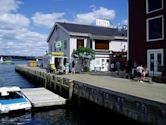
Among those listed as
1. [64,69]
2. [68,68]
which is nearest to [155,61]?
[64,69]

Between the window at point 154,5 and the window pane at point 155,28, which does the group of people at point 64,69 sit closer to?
the window pane at point 155,28

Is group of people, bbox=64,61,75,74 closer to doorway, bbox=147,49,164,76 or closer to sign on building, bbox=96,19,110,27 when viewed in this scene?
doorway, bbox=147,49,164,76

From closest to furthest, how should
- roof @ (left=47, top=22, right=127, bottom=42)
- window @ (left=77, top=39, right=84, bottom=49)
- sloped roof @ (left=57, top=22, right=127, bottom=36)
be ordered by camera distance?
window @ (left=77, top=39, right=84, bottom=49) < roof @ (left=47, top=22, right=127, bottom=42) < sloped roof @ (left=57, top=22, right=127, bottom=36)

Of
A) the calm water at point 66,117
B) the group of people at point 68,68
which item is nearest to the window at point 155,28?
the calm water at point 66,117

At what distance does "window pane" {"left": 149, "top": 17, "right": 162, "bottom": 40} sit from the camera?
24455 mm

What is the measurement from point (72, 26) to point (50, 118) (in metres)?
26.9

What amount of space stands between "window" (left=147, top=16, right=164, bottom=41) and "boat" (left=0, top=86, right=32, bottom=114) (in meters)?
12.5

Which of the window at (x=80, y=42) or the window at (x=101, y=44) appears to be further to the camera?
the window at (x=101, y=44)

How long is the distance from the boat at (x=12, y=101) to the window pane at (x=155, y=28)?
12.5 meters

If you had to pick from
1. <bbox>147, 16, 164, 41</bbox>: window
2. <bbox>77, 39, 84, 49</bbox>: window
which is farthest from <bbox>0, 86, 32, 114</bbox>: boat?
<bbox>77, 39, 84, 49</bbox>: window

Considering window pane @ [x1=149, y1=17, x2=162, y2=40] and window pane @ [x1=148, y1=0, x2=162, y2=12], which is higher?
window pane @ [x1=148, y1=0, x2=162, y2=12]

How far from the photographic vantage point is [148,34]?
25.9 m

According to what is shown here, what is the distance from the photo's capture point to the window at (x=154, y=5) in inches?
967

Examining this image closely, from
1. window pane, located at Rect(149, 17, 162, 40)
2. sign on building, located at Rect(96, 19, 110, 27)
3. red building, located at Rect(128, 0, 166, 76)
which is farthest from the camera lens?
sign on building, located at Rect(96, 19, 110, 27)
